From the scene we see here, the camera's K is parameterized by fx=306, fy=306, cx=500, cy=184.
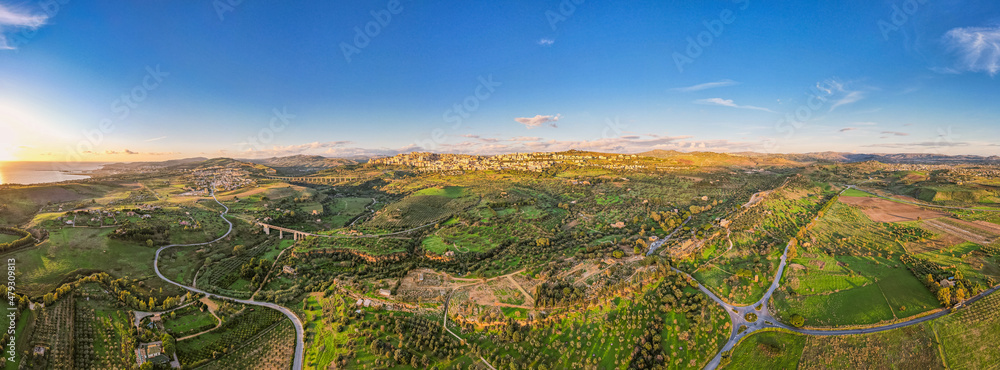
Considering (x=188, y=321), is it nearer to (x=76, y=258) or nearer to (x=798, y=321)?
(x=76, y=258)

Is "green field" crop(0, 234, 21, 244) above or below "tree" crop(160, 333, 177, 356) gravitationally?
above

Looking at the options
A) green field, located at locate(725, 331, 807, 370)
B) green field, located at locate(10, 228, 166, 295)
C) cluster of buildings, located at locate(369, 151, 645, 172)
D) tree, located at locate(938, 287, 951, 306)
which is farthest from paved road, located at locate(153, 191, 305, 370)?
cluster of buildings, located at locate(369, 151, 645, 172)

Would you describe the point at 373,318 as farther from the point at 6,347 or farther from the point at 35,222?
the point at 35,222

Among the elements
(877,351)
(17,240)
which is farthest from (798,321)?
(17,240)

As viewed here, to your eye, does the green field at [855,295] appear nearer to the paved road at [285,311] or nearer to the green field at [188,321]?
the paved road at [285,311]

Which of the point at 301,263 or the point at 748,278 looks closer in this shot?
the point at 748,278

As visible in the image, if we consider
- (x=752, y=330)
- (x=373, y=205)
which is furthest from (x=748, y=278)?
(x=373, y=205)

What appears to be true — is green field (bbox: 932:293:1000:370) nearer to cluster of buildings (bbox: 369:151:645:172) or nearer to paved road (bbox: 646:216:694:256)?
paved road (bbox: 646:216:694:256)

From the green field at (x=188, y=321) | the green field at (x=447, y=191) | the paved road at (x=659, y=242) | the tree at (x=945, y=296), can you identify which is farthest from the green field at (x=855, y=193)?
the green field at (x=188, y=321)
